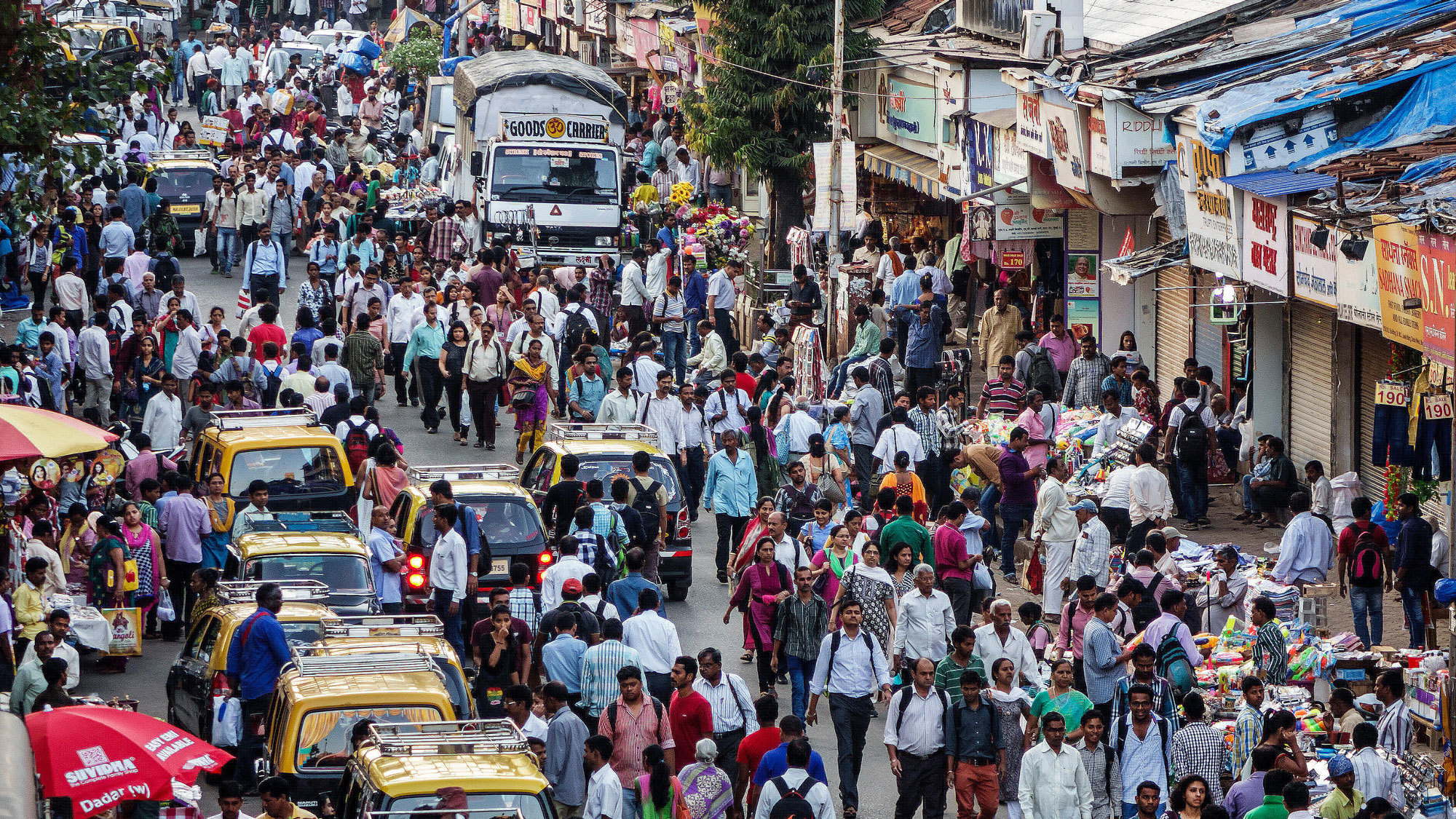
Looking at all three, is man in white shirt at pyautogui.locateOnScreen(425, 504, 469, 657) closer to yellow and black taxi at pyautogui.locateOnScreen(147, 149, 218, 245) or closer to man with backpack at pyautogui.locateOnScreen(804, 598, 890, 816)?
man with backpack at pyautogui.locateOnScreen(804, 598, 890, 816)

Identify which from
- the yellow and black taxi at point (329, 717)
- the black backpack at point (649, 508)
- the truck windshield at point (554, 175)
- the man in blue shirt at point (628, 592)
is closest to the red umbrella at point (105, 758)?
the yellow and black taxi at point (329, 717)

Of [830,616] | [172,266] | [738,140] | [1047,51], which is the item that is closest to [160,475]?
[830,616]

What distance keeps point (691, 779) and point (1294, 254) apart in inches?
366

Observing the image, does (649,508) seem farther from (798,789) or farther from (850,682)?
(798,789)

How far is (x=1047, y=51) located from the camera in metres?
25.8

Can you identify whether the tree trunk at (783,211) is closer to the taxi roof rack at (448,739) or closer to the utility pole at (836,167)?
the utility pole at (836,167)

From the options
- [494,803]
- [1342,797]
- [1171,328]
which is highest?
[1171,328]

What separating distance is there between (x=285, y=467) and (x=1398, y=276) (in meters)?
9.43

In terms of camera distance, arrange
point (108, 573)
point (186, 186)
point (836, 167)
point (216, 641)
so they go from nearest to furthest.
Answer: point (216, 641)
point (108, 573)
point (836, 167)
point (186, 186)

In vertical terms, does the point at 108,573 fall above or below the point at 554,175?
below

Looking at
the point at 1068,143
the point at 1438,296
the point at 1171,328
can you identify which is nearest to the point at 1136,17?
the point at 1068,143

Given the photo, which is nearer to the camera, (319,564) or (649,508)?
(319,564)

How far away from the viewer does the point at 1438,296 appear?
15242 millimetres

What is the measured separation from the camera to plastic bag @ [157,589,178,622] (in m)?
17.4
